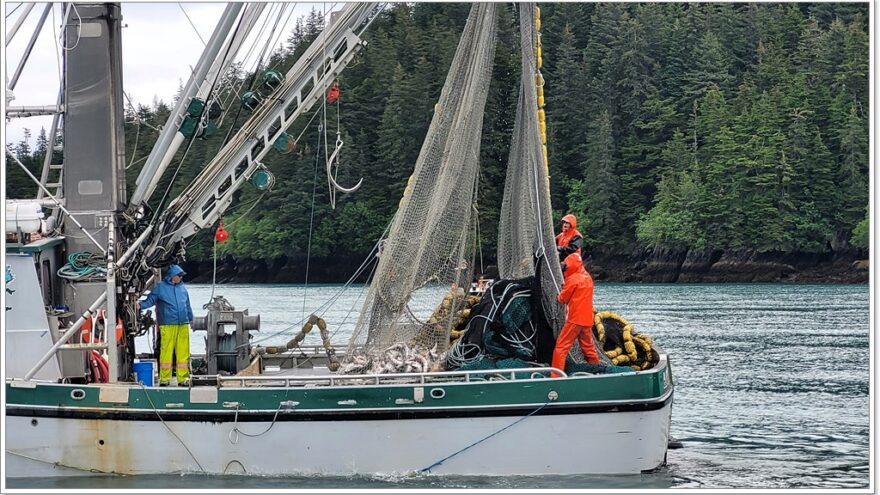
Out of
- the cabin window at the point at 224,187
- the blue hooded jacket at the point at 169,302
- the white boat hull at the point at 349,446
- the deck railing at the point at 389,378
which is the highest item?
the cabin window at the point at 224,187

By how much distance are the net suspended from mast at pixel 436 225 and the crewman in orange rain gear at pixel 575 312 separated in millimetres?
1387

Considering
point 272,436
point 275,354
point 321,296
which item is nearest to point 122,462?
point 272,436

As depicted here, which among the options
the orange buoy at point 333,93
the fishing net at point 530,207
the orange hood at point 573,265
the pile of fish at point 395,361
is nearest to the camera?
the orange hood at point 573,265

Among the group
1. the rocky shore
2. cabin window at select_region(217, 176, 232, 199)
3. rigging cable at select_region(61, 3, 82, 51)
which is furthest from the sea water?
the rocky shore

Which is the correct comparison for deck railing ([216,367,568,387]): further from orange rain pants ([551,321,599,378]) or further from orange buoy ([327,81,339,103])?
orange buoy ([327,81,339,103])

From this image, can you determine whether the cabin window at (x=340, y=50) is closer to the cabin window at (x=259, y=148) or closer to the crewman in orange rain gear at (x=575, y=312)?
the cabin window at (x=259, y=148)

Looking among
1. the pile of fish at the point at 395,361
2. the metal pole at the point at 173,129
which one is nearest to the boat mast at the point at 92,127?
the metal pole at the point at 173,129

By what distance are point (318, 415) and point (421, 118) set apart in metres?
52.8

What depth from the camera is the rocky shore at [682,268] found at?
67.1 m

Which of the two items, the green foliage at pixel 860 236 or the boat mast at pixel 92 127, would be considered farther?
the green foliage at pixel 860 236

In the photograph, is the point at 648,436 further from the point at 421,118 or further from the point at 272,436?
the point at 421,118

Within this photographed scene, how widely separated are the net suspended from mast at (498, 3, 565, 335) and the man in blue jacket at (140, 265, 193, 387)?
3.75 m

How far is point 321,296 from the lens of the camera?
174 ft

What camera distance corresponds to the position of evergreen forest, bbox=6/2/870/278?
67000 mm
